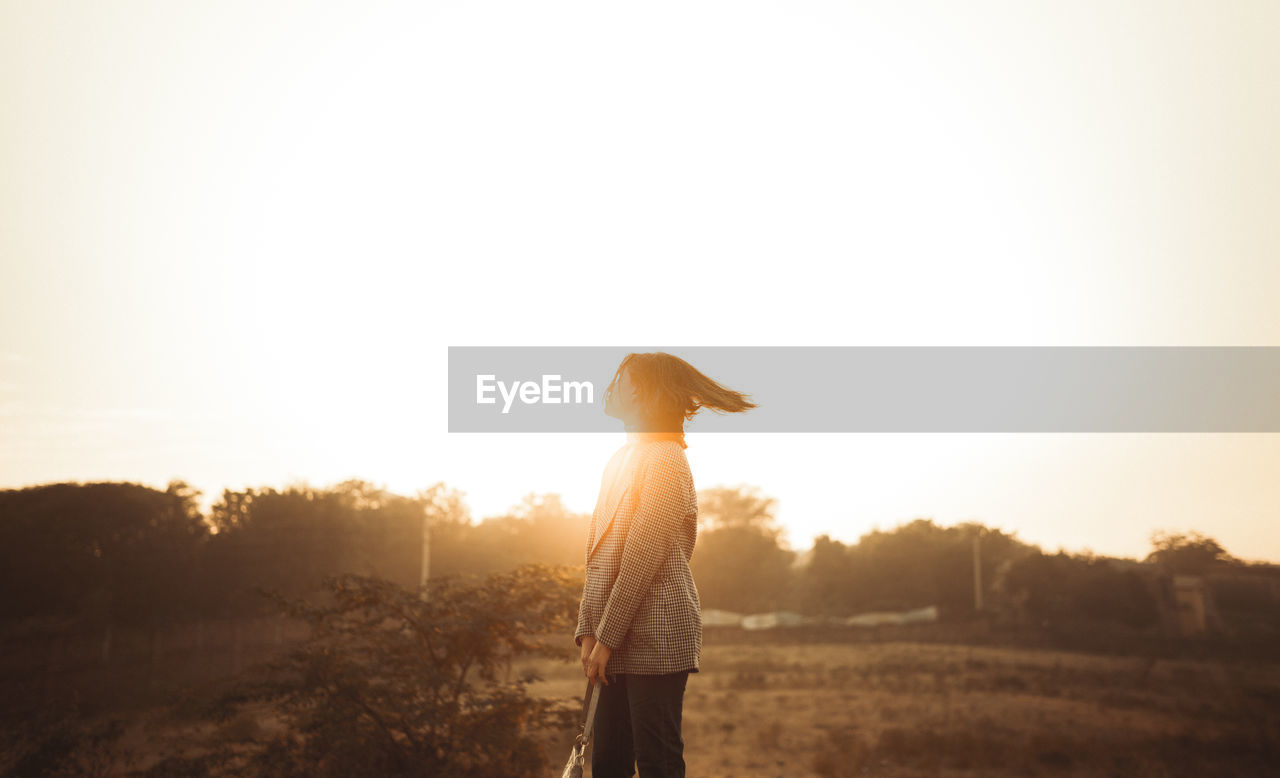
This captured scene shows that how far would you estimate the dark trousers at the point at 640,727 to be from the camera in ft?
7.15

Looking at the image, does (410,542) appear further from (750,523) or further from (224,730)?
(750,523)

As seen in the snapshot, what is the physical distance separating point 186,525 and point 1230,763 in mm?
16790

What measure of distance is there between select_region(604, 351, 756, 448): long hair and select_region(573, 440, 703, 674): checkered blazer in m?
0.07

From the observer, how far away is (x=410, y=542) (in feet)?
39.0

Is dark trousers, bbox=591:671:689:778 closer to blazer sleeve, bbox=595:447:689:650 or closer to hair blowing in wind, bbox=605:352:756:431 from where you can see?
blazer sleeve, bbox=595:447:689:650

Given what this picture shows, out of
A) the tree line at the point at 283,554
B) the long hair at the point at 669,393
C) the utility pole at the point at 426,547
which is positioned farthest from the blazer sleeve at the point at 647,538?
the utility pole at the point at 426,547

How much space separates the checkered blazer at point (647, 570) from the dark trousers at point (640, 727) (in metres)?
0.06

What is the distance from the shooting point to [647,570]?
7.43ft

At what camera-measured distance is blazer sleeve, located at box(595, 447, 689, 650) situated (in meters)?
2.24

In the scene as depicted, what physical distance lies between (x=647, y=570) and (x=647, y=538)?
91 mm

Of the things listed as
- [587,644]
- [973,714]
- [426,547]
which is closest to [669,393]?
[587,644]

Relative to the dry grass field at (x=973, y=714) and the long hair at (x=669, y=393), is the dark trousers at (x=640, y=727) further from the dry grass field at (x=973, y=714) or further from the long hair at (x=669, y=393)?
the dry grass field at (x=973, y=714)

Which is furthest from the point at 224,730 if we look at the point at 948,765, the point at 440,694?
the point at 948,765

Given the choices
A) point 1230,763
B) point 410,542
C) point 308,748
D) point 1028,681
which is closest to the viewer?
point 308,748
